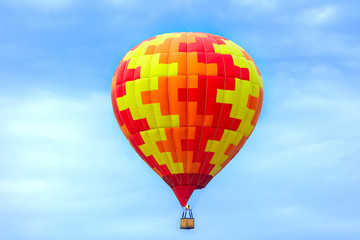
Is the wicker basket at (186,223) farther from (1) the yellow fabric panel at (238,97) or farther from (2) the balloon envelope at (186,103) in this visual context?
(1) the yellow fabric panel at (238,97)

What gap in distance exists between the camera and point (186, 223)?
1753 inches

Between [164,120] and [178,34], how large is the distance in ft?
12.3

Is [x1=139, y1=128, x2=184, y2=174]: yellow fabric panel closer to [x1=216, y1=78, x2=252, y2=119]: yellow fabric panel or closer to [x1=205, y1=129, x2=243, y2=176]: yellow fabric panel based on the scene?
[x1=205, y1=129, x2=243, y2=176]: yellow fabric panel

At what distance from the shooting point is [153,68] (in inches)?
1752

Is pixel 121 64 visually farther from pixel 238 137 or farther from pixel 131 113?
pixel 238 137

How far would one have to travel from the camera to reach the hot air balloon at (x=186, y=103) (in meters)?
44.2

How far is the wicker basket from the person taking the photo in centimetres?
4447

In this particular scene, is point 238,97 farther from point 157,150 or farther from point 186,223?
point 186,223

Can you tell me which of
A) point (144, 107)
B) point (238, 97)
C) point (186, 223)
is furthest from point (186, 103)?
point (186, 223)

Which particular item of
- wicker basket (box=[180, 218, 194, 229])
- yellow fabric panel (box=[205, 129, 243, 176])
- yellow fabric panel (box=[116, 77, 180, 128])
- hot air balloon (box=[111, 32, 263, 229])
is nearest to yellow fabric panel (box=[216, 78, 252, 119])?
hot air balloon (box=[111, 32, 263, 229])

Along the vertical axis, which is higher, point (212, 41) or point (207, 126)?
point (212, 41)

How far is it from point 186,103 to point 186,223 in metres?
4.73

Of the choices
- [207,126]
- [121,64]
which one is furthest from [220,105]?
[121,64]

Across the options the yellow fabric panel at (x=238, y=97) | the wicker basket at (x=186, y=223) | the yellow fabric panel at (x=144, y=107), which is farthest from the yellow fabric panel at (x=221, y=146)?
the wicker basket at (x=186, y=223)
